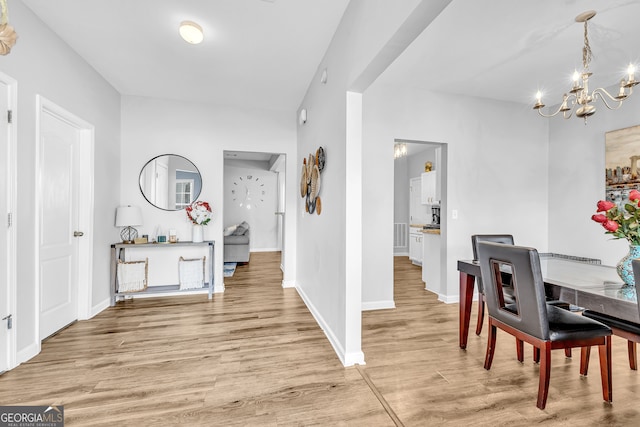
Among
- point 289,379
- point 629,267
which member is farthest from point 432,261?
point 289,379

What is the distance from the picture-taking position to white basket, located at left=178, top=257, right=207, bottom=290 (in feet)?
12.7

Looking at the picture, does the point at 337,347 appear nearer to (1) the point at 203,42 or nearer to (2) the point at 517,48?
(1) the point at 203,42

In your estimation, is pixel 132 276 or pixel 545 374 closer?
pixel 545 374

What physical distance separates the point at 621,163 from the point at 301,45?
12.7 feet

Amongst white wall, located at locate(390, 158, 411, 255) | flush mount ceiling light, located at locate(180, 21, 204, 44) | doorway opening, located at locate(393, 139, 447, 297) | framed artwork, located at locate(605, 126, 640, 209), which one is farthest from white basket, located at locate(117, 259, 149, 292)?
white wall, located at locate(390, 158, 411, 255)

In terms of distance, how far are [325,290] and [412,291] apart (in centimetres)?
198

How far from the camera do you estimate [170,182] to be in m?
4.03

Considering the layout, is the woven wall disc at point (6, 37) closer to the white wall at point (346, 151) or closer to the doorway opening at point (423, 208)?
the white wall at point (346, 151)

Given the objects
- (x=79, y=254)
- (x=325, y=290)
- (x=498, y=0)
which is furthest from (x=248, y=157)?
(x=498, y=0)

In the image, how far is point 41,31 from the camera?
2396 millimetres

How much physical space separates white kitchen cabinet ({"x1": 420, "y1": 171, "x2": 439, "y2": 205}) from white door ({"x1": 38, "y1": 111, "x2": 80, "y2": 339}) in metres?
5.51

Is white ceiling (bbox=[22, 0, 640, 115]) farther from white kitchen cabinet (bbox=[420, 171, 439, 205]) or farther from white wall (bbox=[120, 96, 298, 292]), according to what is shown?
white kitchen cabinet (bbox=[420, 171, 439, 205])

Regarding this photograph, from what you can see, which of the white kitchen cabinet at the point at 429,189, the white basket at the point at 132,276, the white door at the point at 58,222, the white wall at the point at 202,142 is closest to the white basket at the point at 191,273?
the white wall at the point at 202,142

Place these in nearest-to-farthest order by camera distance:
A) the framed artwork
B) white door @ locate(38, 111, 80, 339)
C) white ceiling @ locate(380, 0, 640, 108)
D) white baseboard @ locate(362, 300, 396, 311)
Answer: white ceiling @ locate(380, 0, 640, 108), white door @ locate(38, 111, 80, 339), the framed artwork, white baseboard @ locate(362, 300, 396, 311)
